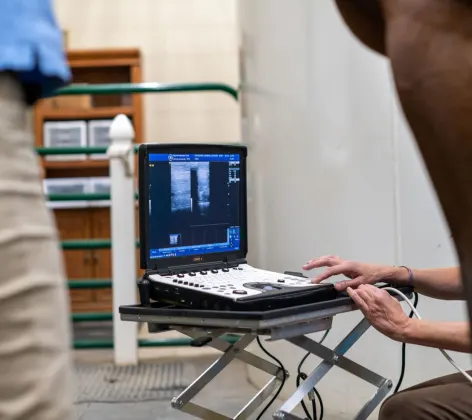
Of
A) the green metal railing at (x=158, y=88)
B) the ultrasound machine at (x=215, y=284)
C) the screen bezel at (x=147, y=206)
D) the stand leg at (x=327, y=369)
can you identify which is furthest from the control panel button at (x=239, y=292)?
the green metal railing at (x=158, y=88)

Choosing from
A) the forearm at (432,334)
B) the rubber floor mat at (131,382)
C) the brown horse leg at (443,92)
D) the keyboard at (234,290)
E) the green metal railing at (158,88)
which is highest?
the green metal railing at (158,88)

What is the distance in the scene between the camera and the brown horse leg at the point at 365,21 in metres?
0.57

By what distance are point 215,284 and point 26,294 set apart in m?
0.61

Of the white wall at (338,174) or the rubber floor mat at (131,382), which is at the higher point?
the white wall at (338,174)

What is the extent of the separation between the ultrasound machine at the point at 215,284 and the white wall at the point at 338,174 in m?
0.47

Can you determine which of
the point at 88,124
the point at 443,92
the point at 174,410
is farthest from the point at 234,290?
the point at 88,124

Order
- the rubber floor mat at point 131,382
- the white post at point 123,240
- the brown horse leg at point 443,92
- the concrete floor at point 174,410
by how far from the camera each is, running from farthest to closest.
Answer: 1. the white post at point 123,240
2. the rubber floor mat at point 131,382
3. the concrete floor at point 174,410
4. the brown horse leg at point 443,92

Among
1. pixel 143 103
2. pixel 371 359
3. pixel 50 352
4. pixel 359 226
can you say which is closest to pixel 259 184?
pixel 359 226

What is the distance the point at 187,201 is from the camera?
1333mm

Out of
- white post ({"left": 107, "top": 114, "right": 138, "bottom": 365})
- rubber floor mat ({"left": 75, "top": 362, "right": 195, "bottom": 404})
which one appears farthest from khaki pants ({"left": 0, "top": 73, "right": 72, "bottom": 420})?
white post ({"left": 107, "top": 114, "right": 138, "bottom": 365})

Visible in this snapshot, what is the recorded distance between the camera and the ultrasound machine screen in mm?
1286

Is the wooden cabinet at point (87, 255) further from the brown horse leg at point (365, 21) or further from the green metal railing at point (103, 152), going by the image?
the brown horse leg at point (365, 21)

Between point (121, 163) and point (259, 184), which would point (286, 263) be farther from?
point (121, 163)

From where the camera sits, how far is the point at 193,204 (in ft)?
4.42
